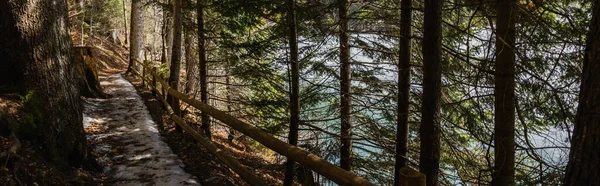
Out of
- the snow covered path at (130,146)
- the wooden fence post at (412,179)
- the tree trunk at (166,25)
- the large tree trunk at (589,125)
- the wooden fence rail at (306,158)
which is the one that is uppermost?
the tree trunk at (166,25)

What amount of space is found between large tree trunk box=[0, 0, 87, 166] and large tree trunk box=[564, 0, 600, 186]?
4883mm

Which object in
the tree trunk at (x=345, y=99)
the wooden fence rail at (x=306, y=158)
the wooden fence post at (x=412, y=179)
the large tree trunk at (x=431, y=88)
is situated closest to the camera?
the wooden fence post at (x=412, y=179)

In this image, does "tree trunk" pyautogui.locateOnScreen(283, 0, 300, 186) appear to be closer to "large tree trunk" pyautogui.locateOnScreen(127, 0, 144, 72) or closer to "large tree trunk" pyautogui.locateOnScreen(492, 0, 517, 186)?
"large tree trunk" pyautogui.locateOnScreen(492, 0, 517, 186)

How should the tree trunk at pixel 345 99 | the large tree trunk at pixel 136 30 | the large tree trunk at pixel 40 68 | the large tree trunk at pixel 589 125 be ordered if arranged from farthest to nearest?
the large tree trunk at pixel 136 30 < the tree trunk at pixel 345 99 < the large tree trunk at pixel 40 68 < the large tree trunk at pixel 589 125

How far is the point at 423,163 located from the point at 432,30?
169 centimetres

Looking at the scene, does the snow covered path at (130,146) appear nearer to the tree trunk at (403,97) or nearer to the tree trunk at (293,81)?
the tree trunk at (293,81)

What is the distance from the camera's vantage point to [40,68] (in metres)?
4.08

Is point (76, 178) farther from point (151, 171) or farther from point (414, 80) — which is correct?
point (414, 80)

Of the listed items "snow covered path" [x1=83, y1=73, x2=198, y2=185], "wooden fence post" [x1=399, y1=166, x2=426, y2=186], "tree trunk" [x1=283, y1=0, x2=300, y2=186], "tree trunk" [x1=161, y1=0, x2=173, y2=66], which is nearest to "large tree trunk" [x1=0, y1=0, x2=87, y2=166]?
"snow covered path" [x1=83, y1=73, x2=198, y2=185]

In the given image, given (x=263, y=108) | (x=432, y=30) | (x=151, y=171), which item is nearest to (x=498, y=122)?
(x=432, y=30)

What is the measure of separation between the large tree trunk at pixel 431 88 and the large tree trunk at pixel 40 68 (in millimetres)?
4337

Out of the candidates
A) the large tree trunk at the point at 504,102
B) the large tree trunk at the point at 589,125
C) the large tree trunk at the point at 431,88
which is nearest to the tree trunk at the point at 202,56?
the large tree trunk at the point at 431,88

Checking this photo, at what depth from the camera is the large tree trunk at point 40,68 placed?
397 centimetres

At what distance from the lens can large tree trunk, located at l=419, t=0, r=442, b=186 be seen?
423 centimetres
